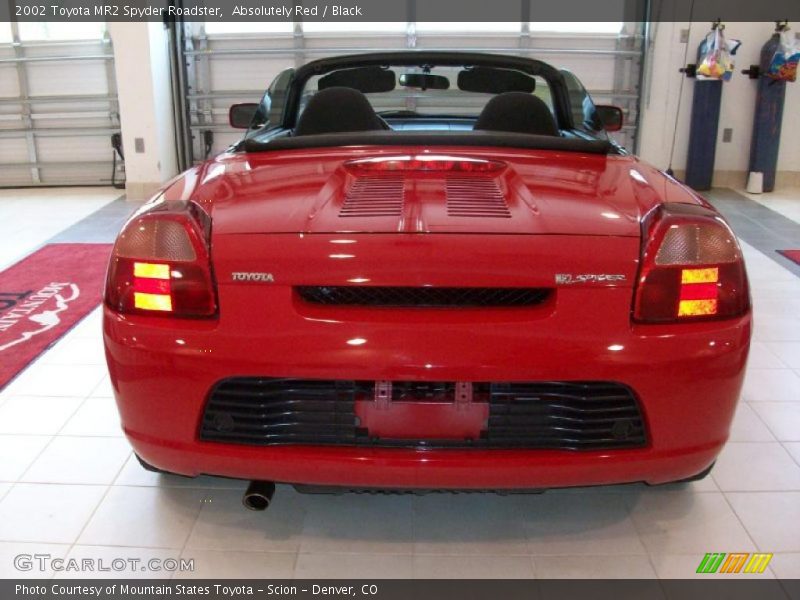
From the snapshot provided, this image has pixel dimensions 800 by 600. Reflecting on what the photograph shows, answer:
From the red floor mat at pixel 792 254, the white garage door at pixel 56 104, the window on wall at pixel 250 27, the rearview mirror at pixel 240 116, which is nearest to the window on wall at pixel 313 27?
the window on wall at pixel 250 27

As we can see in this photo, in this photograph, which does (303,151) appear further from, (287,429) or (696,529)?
(696,529)

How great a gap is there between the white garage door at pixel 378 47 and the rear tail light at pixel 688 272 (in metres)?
6.62

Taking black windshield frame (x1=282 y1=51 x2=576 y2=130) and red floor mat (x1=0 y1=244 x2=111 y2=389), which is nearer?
black windshield frame (x1=282 y1=51 x2=576 y2=130)

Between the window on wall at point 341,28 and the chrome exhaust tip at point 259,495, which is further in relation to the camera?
the window on wall at point 341,28

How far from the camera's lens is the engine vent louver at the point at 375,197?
172cm

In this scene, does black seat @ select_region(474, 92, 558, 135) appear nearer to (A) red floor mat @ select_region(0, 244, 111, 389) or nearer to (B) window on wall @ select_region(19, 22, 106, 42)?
(A) red floor mat @ select_region(0, 244, 111, 389)

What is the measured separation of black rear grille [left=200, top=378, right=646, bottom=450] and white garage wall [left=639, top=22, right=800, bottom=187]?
6710 millimetres

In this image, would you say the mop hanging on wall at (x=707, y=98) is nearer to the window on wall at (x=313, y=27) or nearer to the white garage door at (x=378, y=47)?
the white garage door at (x=378, y=47)

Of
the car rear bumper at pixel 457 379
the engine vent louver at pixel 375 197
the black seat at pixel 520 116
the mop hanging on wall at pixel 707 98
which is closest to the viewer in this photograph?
the car rear bumper at pixel 457 379

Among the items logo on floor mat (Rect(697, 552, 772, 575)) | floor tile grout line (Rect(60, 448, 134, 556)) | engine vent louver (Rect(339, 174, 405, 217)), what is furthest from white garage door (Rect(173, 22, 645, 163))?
logo on floor mat (Rect(697, 552, 772, 575))

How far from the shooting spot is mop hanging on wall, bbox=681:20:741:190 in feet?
23.0

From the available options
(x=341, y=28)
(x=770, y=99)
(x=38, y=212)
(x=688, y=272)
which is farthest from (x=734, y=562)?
(x=341, y=28)

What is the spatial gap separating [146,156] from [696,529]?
6.28 m

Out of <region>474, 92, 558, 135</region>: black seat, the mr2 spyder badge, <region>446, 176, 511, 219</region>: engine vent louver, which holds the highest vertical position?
<region>474, 92, 558, 135</region>: black seat
